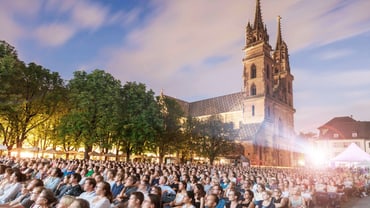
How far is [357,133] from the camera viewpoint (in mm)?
59281

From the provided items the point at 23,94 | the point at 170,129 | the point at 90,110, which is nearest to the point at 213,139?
the point at 170,129

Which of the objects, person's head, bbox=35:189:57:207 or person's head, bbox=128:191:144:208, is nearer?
person's head, bbox=35:189:57:207

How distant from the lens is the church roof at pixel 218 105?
6681 centimetres

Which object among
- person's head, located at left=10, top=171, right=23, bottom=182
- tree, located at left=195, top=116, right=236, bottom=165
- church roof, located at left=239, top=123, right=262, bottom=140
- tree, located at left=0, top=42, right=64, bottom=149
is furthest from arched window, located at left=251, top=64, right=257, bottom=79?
person's head, located at left=10, top=171, right=23, bottom=182

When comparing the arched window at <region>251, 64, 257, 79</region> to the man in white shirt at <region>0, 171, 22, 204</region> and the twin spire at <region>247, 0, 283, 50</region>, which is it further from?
the man in white shirt at <region>0, 171, 22, 204</region>

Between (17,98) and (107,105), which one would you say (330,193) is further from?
(17,98)

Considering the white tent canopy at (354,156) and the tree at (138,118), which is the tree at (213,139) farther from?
the white tent canopy at (354,156)

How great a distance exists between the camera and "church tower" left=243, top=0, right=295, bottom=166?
2215 inches

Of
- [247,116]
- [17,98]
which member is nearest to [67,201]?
[17,98]

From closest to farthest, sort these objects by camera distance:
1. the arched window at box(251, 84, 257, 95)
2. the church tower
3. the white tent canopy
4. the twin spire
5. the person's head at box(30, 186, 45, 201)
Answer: the person's head at box(30, 186, 45, 201) < the white tent canopy < the church tower < the arched window at box(251, 84, 257, 95) < the twin spire

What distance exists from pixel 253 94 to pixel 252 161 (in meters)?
16.3

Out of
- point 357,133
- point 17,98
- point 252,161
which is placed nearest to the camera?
point 17,98

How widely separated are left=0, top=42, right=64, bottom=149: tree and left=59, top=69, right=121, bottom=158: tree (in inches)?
81.2

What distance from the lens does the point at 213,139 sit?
4831 cm
